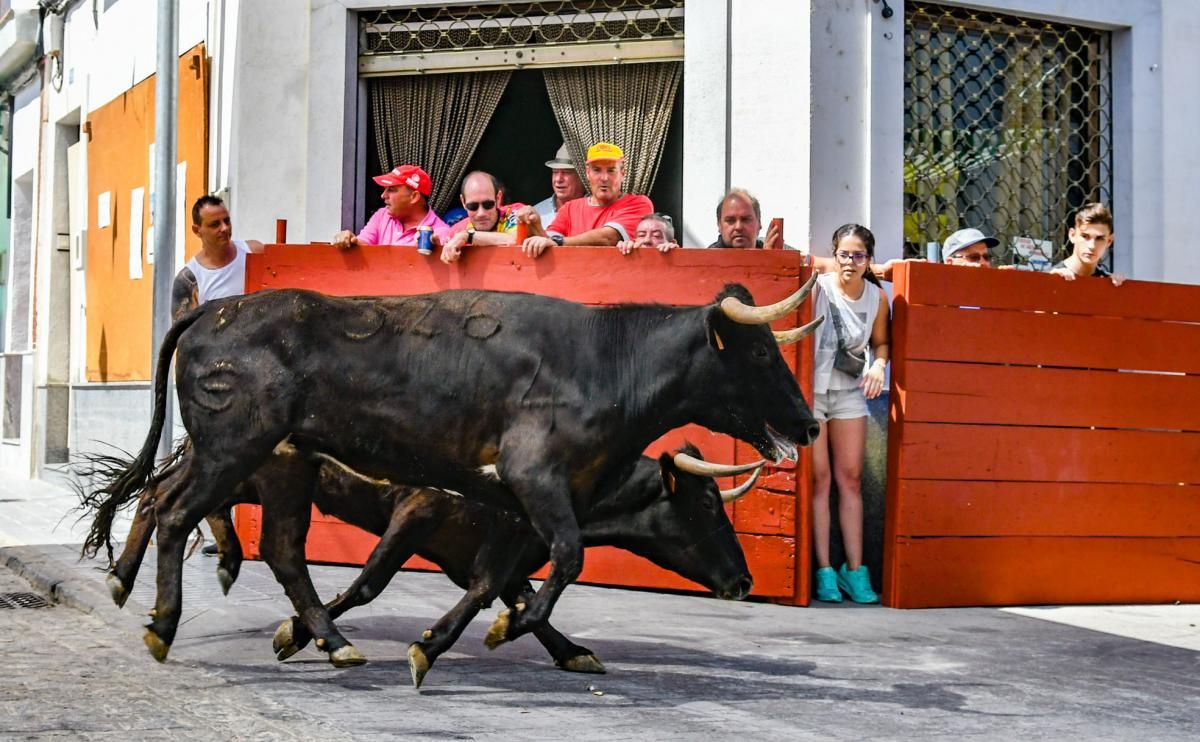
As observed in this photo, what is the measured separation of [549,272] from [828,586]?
217 centimetres

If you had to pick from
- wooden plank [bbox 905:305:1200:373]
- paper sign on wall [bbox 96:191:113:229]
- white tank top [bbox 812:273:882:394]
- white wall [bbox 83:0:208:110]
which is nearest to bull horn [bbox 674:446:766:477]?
white tank top [bbox 812:273:882:394]

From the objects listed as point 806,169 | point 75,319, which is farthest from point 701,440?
point 75,319

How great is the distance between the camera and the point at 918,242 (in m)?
9.61

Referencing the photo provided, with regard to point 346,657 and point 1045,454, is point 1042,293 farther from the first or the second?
point 346,657

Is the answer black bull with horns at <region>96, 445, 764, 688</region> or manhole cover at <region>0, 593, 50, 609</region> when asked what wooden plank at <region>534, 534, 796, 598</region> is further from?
manhole cover at <region>0, 593, 50, 609</region>

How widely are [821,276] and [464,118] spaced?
303cm

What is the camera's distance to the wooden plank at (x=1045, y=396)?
8250 millimetres

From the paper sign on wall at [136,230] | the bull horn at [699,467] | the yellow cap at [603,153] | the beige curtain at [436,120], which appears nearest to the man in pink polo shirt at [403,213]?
the yellow cap at [603,153]

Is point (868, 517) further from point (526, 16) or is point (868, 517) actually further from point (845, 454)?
point (526, 16)

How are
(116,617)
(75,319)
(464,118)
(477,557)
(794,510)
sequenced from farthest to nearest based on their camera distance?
(75,319) → (464,118) → (794,510) → (116,617) → (477,557)

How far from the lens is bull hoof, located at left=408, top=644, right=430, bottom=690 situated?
5.38 metres

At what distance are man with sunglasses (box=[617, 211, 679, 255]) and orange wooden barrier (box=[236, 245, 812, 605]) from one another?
0.06 metres

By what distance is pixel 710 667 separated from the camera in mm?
6152

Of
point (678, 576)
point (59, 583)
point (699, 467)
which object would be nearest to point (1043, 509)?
point (678, 576)
